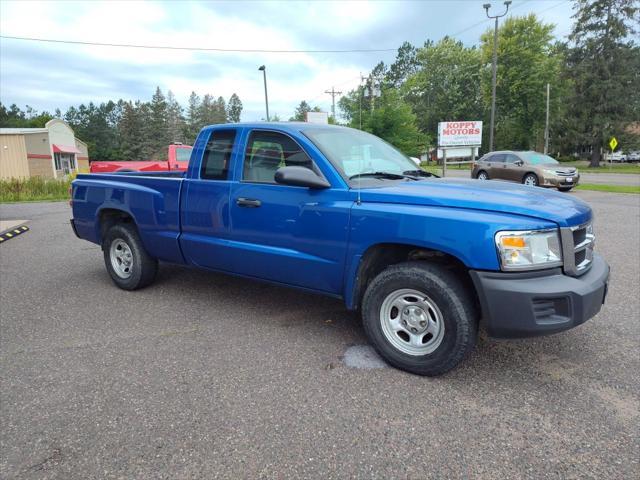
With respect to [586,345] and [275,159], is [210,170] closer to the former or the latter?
[275,159]

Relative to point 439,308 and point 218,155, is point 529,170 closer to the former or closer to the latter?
point 218,155

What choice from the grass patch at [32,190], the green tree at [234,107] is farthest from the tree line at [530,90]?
the green tree at [234,107]

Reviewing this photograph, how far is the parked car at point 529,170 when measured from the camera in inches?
663

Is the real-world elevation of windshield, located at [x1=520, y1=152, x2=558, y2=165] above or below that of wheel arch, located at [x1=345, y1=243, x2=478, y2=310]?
above

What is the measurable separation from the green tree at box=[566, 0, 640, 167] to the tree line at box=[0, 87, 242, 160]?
6824cm

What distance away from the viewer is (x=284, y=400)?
9.25 feet

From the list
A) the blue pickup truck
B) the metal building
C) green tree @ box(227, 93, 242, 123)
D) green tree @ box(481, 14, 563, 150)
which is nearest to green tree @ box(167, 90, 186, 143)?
green tree @ box(227, 93, 242, 123)

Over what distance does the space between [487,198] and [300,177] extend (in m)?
1.33

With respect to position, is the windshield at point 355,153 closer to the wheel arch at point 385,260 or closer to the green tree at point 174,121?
the wheel arch at point 385,260

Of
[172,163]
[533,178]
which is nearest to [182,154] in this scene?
[172,163]

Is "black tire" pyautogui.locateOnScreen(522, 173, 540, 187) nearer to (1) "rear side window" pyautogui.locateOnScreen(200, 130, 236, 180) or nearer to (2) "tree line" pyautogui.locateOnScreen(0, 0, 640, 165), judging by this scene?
(2) "tree line" pyautogui.locateOnScreen(0, 0, 640, 165)

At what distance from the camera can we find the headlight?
2674 millimetres

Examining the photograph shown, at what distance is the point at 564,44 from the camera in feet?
144

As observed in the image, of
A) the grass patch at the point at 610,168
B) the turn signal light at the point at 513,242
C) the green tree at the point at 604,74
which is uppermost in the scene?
the green tree at the point at 604,74
